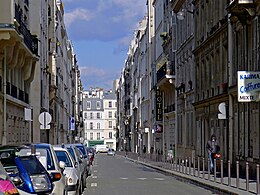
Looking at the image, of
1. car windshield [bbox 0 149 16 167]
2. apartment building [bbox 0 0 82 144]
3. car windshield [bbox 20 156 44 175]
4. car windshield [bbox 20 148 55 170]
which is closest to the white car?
car windshield [bbox 20 148 55 170]

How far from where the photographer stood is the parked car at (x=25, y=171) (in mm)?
12875

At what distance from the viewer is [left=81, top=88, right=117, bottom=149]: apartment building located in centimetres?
17888

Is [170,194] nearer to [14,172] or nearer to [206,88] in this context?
[14,172]

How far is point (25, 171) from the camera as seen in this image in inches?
518

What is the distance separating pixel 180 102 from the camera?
5600 cm

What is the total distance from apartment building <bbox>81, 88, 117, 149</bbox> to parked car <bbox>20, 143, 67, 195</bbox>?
158938 mm

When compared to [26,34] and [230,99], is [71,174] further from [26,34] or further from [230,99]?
[26,34]

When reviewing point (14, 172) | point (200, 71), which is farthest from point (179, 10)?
point (14, 172)

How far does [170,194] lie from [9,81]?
1651 cm

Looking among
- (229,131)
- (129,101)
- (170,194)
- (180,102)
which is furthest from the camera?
(129,101)

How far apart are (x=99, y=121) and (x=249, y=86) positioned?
158051 mm

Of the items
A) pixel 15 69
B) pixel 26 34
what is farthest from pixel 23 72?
pixel 26 34

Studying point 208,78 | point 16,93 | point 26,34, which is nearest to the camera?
point 26,34

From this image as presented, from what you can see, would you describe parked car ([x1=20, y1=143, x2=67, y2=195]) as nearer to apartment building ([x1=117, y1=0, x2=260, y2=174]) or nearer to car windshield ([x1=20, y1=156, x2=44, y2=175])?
car windshield ([x1=20, y1=156, x2=44, y2=175])
